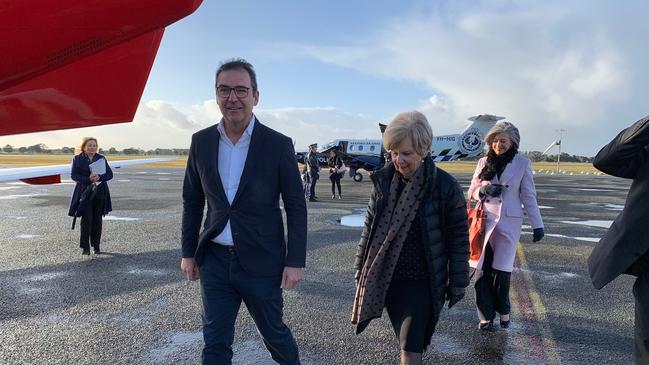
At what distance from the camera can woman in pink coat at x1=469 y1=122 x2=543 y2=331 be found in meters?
3.63

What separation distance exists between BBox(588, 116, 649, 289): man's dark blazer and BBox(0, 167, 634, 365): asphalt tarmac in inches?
55.0

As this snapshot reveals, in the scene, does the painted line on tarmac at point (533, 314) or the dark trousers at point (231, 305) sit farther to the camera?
the painted line on tarmac at point (533, 314)

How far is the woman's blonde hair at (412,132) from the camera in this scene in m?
2.31

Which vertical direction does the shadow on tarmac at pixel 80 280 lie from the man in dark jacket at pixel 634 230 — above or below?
below

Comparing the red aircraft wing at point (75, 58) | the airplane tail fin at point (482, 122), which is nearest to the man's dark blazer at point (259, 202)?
the red aircraft wing at point (75, 58)

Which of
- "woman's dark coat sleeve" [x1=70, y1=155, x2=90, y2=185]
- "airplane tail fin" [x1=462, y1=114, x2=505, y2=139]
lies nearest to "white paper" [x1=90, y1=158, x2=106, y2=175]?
"woman's dark coat sleeve" [x1=70, y1=155, x2=90, y2=185]

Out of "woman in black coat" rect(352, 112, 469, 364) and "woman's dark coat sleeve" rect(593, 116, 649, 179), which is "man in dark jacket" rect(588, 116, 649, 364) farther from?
"woman in black coat" rect(352, 112, 469, 364)

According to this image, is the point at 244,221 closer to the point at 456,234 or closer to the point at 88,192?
the point at 456,234

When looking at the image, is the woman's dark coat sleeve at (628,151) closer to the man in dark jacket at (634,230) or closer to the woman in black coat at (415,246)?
the man in dark jacket at (634,230)

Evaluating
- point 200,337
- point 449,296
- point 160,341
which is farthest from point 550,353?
point 160,341

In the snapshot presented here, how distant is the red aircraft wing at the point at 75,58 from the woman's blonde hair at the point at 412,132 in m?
1.21

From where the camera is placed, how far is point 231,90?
2.29 metres

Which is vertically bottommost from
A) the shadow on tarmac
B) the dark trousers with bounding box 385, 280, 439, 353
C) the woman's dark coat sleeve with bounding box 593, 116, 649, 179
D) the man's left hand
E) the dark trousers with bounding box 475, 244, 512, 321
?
the shadow on tarmac

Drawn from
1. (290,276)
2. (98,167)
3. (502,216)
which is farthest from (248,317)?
(98,167)
